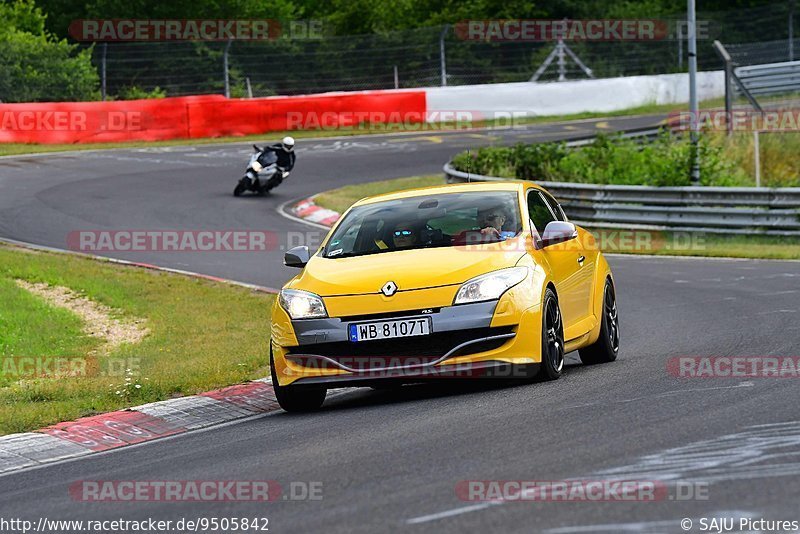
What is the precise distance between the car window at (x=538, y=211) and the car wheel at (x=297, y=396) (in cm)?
212

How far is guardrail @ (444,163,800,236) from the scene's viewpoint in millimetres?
22000

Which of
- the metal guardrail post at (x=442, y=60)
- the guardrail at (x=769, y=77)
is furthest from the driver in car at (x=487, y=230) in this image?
the metal guardrail post at (x=442, y=60)

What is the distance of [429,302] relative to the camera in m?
9.20

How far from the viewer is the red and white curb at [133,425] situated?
8.65 meters

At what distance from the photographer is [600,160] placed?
27.7 m

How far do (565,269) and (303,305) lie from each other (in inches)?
83.8

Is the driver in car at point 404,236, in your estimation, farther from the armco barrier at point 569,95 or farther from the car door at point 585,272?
the armco barrier at point 569,95

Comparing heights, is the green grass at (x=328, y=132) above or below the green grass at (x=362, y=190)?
above

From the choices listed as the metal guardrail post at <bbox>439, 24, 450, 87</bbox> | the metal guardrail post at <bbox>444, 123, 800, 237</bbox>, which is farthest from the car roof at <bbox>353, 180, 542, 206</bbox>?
the metal guardrail post at <bbox>439, 24, 450, 87</bbox>

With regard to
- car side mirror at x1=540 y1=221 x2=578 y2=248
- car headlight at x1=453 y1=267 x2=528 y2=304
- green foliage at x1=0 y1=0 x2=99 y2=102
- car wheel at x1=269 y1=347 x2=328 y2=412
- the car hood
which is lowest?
car wheel at x1=269 y1=347 x2=328 y2=412

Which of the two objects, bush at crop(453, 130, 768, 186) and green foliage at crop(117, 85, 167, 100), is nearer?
bush at crop(453, 130, 768, 186)

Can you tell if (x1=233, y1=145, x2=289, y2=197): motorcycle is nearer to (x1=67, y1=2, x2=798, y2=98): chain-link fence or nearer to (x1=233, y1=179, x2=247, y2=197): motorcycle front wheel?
(x1=233, y1=179, x2=247, y2=197): motorcycle front wheel

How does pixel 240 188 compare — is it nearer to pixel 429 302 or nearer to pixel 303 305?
→ pixel 303 305

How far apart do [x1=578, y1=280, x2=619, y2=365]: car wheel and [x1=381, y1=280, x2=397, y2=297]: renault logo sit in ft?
8.13
